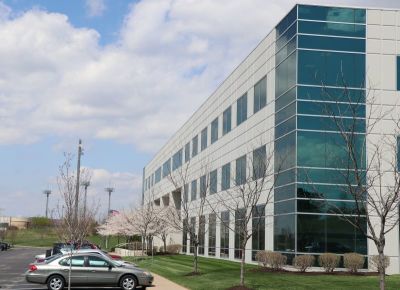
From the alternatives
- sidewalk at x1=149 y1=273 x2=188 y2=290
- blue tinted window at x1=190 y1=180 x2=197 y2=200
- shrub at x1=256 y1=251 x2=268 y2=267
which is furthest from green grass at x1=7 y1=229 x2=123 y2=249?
sidewalk at x1=149 y1=273 x2=188 y2=290

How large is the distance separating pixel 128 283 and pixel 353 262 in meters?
11.7

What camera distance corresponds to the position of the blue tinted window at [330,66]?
3203cm

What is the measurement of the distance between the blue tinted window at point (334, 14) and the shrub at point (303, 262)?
12.7 metres

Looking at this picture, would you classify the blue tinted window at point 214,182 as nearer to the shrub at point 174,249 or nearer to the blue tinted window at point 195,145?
the blue tinted window at point 195,145

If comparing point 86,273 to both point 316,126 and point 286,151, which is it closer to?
point 286,151

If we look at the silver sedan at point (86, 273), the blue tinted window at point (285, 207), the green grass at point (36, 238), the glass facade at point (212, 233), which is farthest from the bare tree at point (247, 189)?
the green grass at point (36, 238)

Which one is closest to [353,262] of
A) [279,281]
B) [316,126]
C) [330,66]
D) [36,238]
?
[279,281]

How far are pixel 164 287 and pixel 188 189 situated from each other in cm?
3647

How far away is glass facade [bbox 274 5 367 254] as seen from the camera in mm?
30812

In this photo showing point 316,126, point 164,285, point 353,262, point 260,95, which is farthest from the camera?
point 260,95

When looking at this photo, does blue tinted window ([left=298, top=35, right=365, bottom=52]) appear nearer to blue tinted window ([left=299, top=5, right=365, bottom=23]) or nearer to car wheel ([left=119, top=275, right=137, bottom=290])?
blue tinted window ([left=299, top=5, right=365, bottom=23])

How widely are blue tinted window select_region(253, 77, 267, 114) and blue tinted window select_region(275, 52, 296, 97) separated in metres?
2.35

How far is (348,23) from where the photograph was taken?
32.8 m

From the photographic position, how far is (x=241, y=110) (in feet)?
140
